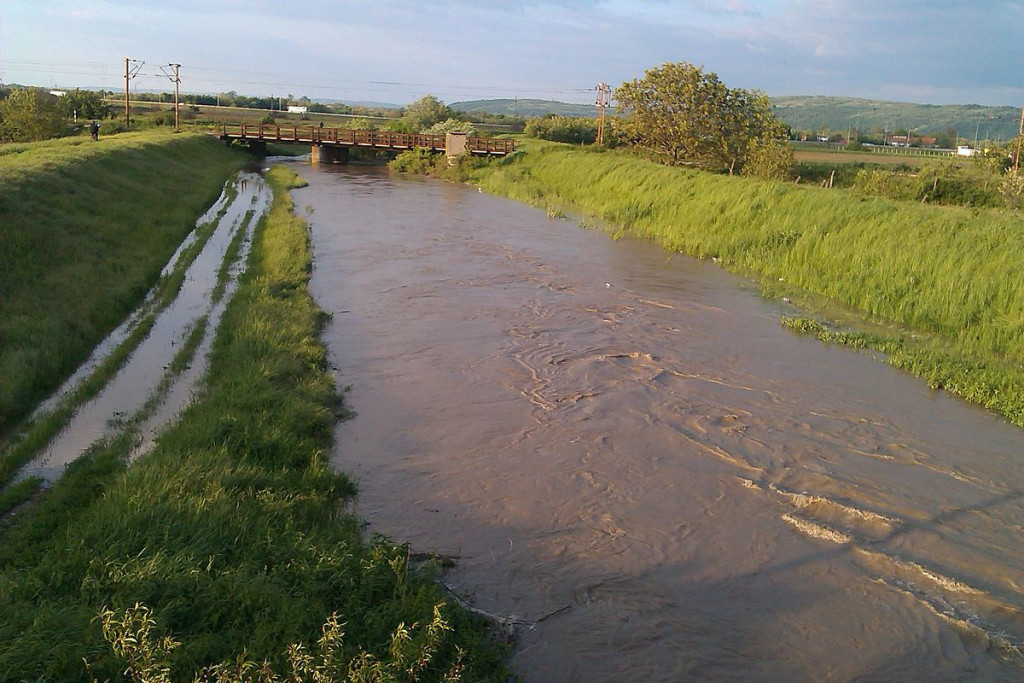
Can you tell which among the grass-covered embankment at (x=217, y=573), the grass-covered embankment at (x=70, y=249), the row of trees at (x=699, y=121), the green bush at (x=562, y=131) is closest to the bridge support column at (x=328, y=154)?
the green bush at (x=562, y=131)

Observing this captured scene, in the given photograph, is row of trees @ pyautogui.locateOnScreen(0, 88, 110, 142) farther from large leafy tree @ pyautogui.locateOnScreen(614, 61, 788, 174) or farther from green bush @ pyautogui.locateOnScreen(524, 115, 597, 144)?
green bush @ pyautogui.locateOnScreen(524, 115, 597, 144)

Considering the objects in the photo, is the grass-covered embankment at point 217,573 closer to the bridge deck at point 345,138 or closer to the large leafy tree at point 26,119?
the large leafy tree at point 26,119

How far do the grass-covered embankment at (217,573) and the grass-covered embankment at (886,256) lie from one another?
844 centimetres

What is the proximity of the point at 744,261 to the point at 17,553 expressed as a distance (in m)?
17.7

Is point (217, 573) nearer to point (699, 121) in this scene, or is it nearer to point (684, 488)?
point (684, 488)

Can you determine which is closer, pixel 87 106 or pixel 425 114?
pixel 87 106

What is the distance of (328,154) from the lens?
2174 inches

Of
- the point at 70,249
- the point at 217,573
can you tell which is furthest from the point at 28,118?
the point at 217,573

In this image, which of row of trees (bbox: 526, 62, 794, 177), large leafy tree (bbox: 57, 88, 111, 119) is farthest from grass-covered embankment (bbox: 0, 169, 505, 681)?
large leafy tree (bbox: 57, 88, 111, 119)

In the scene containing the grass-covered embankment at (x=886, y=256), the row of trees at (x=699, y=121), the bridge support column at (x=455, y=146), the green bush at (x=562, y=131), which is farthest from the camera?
the green bush at (x=562, y=131)

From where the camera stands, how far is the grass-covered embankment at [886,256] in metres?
13.2

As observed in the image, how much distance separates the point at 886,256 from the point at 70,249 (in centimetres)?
1515

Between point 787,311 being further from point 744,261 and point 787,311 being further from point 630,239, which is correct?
point 630,239

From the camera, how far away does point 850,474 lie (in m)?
8.98
